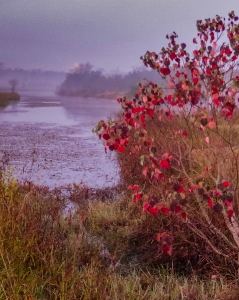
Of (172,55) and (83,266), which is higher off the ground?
(172,55)

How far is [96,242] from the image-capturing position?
14.7 ft

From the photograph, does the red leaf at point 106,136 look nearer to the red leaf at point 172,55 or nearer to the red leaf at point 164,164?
the red leaf at point 164,164

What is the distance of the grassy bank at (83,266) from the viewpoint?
9.78 ft

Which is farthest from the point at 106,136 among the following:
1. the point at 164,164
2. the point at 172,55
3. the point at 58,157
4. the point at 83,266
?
the point at 58,157

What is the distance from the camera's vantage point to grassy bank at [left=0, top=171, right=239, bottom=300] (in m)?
2.98

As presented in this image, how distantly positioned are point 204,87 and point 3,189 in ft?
6.39

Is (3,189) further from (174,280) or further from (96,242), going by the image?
(174,280)

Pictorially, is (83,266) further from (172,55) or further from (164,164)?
(172,55)

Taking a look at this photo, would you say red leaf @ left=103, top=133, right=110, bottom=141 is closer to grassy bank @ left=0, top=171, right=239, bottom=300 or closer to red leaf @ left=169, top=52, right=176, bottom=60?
grassy bank @ left=0, top=171, right=239, bottom=300

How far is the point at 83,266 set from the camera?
3404 millimetres

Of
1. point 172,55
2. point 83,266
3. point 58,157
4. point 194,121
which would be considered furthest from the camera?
point 58,157

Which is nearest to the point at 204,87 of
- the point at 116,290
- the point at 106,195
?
the point at 116,290

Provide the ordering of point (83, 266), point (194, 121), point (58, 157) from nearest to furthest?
point (194, 121) < point (83, 266) < point (58, 157)

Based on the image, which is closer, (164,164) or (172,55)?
(164,164)
